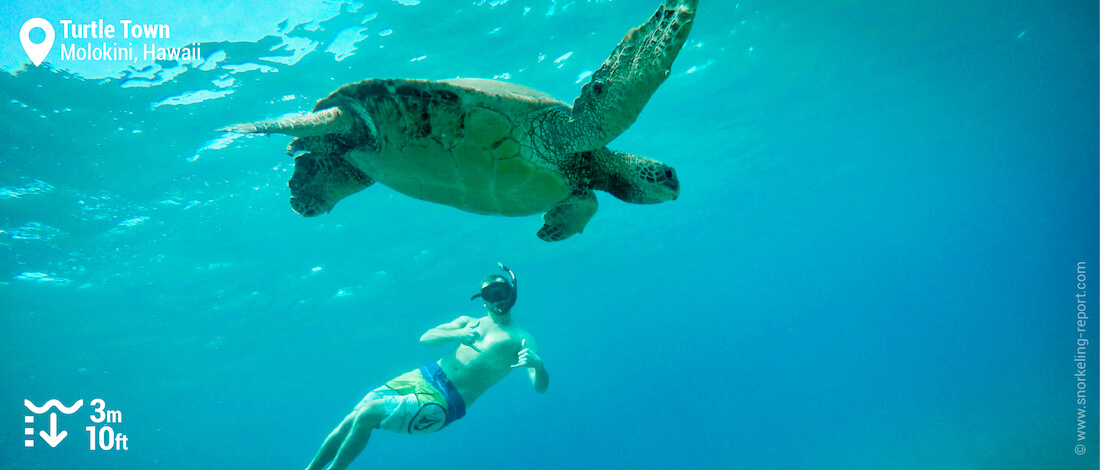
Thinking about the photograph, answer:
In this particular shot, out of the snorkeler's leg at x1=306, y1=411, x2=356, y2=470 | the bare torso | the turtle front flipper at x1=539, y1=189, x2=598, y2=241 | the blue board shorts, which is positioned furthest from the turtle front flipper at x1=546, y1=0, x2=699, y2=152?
the snorkeler's leg at x1=306, y1=411, x2=356, y2=470

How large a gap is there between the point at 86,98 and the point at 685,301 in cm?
4926

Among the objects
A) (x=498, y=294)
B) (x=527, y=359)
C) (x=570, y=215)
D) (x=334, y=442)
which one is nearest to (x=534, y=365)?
(x=527, y=359)

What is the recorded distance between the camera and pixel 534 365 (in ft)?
16.6

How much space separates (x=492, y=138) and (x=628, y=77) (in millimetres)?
1029

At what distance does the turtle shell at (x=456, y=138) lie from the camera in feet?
9.63

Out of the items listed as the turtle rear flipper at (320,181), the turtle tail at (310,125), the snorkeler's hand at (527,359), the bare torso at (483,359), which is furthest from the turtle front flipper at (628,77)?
the bare torso at (483,359)

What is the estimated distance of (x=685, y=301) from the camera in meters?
50.1

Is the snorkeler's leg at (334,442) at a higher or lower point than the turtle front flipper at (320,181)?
lower

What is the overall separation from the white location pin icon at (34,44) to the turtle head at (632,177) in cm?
901

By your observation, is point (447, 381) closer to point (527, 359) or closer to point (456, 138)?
point (527, 359)

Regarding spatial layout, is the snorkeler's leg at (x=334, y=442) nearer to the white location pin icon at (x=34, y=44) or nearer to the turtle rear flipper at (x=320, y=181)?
the turtle rear flipper at (x=320, y=181)

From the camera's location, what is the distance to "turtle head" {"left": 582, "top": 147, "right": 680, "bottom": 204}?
3486 mm

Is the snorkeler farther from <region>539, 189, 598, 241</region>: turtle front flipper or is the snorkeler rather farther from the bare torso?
<region>539, 189, 598, 241</region>: turtle front flipper

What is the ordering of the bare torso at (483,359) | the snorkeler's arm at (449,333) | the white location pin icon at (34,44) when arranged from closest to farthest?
the snorkeler's arm at (449,333)
the bare torso at (483,359)
the white location pin icon at (34,44)
